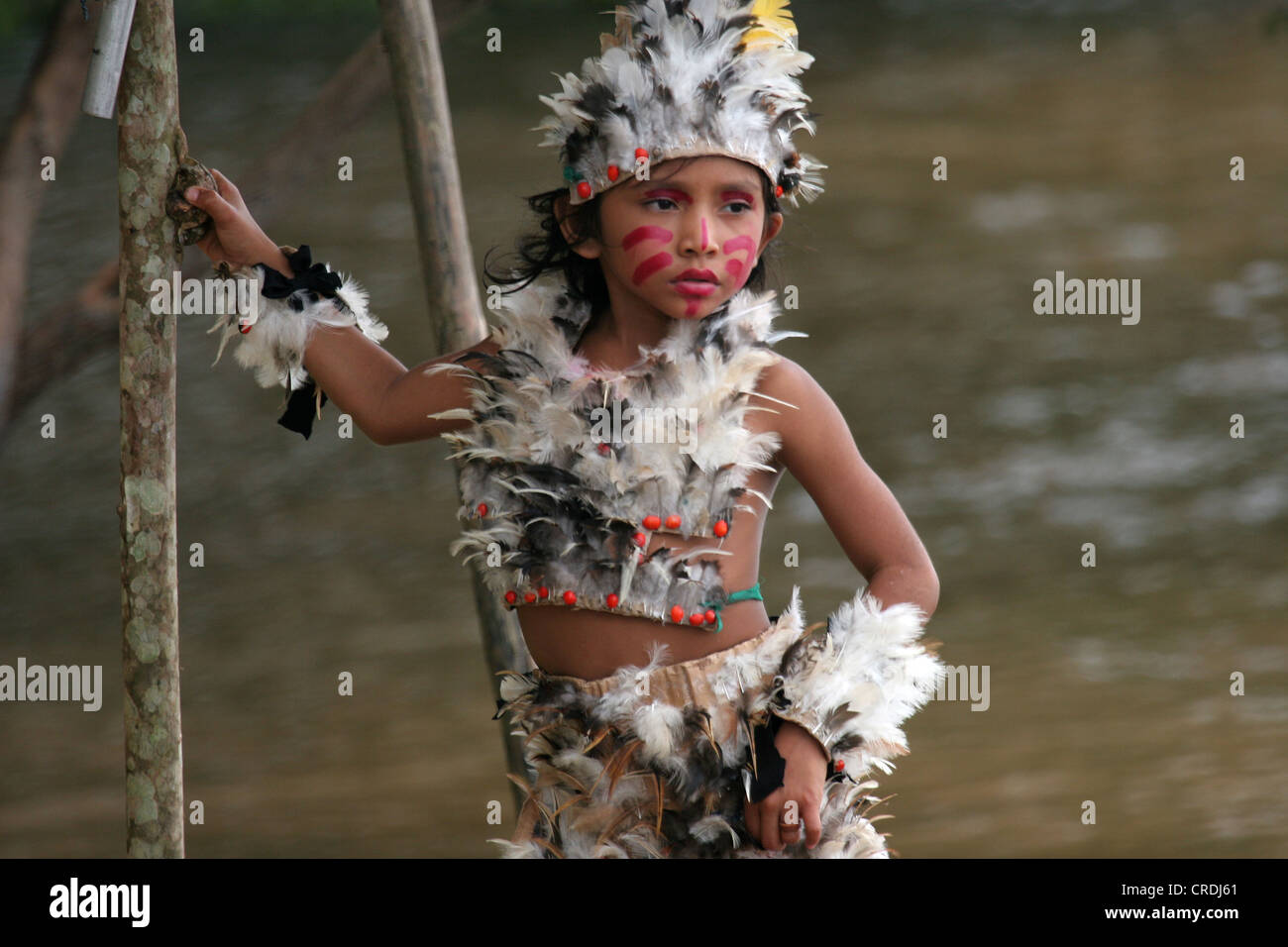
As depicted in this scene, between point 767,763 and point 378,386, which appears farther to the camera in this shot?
point 378,386

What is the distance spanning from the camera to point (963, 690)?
5.05 meters

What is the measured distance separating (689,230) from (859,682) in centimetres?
53

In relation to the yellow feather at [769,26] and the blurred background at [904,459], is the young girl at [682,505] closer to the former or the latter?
the yellow feather at [769,26]

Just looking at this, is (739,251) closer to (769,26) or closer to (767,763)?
(769,26)

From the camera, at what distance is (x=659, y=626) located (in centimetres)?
184

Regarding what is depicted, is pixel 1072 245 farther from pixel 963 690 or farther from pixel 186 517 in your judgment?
pixel 186 517

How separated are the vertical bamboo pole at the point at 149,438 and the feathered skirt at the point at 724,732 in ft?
1.56

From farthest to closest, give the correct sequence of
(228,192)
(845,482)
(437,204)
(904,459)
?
(904,459) < (437,204) < (228,192) < (845,482)

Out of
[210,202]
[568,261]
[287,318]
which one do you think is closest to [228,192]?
[210,202]

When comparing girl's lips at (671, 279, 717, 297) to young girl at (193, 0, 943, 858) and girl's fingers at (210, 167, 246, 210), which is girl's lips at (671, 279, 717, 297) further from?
girl's fingers at (210, 167, 246, 210)

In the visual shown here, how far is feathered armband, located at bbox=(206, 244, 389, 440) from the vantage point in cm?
194

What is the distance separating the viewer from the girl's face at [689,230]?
5.94ft
